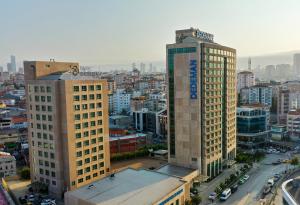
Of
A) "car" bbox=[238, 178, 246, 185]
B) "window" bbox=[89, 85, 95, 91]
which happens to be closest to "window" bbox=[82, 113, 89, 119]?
"window" bbox=[89, 85, 95, 91]

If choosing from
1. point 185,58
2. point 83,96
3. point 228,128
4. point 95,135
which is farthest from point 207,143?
point 83,96

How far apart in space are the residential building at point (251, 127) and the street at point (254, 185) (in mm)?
10578

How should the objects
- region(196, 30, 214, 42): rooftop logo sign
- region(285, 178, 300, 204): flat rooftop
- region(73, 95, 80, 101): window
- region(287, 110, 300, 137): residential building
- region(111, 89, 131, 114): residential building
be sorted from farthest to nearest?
region(111, 89, 131, 114): residential building < region(287, 110, 300, 137): residential building < region(196, 30, 214, 42): rooftop logo sign < region(73, 95, 80, 101): window < region(285, 178, 300, 204): flat rooftop

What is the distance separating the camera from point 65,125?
124ft

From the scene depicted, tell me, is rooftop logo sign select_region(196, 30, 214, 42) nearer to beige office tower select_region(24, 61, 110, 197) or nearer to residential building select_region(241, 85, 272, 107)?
beige office tower select_region(24, 61, 110, 197)

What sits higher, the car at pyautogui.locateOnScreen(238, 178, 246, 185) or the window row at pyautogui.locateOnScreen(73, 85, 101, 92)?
the window row at pyautogui.locateOnScreen(73, 85, 101, 92)

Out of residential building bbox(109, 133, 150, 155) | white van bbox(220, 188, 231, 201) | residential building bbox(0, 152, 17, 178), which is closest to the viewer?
white van bbox(220, 188, 231, 201)

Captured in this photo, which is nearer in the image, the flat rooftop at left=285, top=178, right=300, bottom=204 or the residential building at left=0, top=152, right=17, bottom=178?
the flat rooftop at left=285, top=178, right=300, bottom=204

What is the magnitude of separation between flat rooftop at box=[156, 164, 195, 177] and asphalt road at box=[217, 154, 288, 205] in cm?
663

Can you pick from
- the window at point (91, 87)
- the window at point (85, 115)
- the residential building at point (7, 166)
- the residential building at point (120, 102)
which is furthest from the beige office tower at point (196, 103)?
the residential building at point (120, 102)

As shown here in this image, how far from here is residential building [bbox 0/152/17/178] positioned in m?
49.8

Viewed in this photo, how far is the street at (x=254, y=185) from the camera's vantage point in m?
39.1

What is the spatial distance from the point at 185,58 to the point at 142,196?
22.5 m

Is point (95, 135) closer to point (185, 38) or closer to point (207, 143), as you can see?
point (207, 143)
